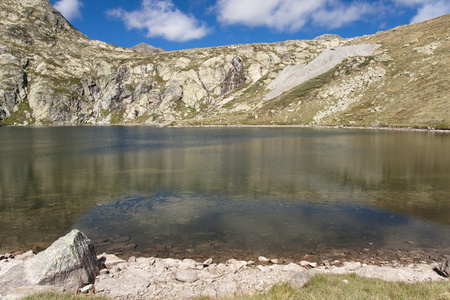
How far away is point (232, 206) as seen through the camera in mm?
21297

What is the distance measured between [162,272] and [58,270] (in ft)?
12.8

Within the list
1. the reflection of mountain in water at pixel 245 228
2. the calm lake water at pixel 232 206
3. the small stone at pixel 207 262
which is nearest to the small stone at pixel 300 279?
the reflection of mountain in water at pixel 245 228

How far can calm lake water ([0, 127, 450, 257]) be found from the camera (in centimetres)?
1538

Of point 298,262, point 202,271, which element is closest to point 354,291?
point 298,262

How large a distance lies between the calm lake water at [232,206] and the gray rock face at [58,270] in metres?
3.71

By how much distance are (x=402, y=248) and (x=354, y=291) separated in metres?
7.54

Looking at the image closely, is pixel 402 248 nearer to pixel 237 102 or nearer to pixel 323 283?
pixel 323 283

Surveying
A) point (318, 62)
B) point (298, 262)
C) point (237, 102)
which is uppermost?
point (318, 62)

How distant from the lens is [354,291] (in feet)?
29.0

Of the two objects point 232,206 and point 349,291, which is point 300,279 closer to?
point 349,291

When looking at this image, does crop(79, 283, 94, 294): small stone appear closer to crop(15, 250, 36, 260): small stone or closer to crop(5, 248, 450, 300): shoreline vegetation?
crop(5, 248, 450, 300): shoreline vegetation

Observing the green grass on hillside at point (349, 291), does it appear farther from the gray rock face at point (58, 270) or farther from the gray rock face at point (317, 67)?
the gray rock face at point (317, 67)

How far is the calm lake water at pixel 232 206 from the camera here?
50.5ft

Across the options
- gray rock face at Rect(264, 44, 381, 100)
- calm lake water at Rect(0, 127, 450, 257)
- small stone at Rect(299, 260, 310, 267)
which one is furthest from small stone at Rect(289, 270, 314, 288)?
gray rock face at Rect(264, 44, 381, 100)
